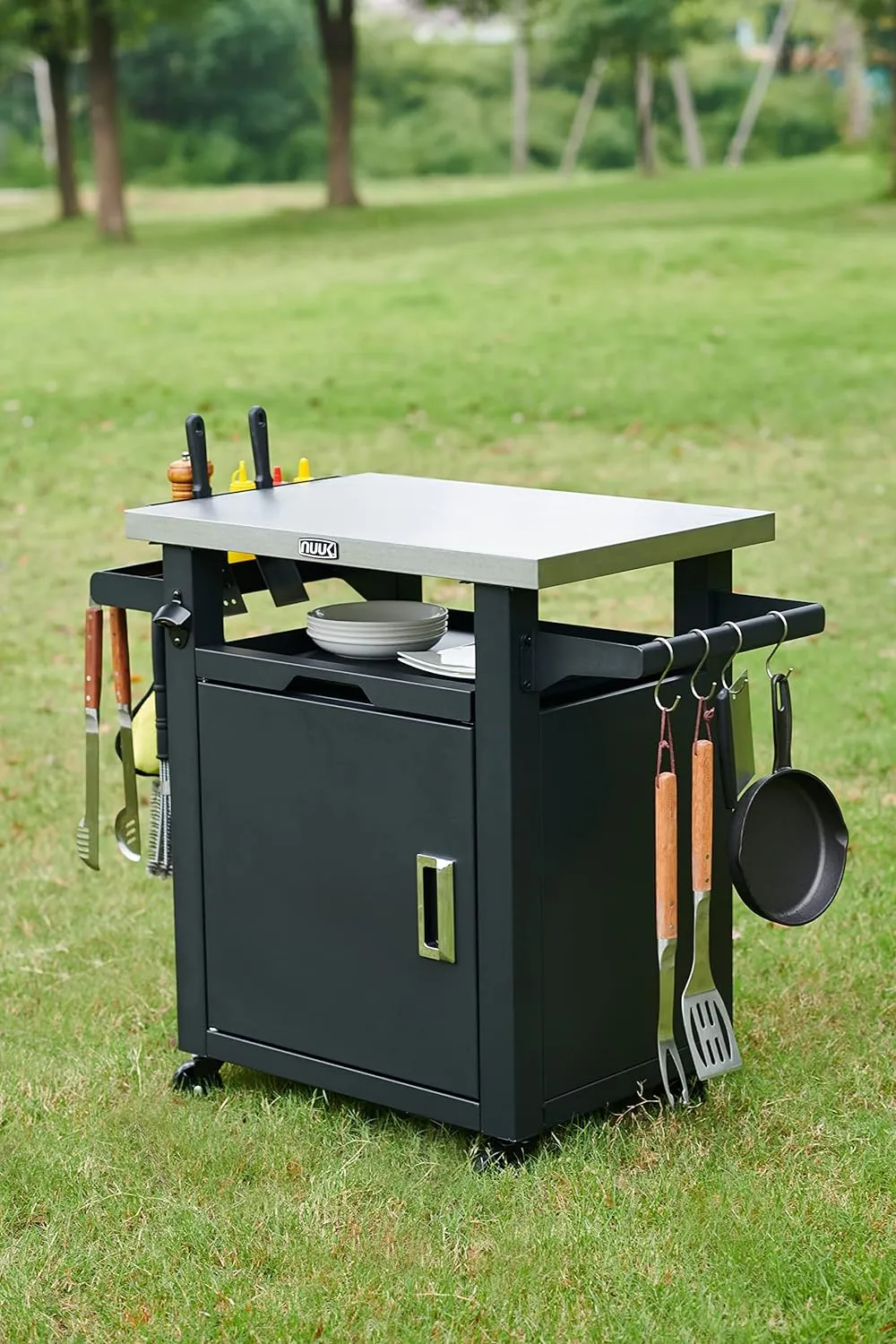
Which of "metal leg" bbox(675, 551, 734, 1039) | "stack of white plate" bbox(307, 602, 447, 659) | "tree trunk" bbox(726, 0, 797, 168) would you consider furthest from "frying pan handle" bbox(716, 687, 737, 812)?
"tree trunk" bbox(726, 0, 797, 168)

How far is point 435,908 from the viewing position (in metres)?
3.67

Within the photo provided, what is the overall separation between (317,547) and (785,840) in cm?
103

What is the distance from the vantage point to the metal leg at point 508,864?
3.49m

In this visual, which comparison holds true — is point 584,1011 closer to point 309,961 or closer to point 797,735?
point 309,961

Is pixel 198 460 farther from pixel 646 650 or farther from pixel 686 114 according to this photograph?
pixel 686 114

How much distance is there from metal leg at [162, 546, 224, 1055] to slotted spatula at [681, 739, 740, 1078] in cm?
100

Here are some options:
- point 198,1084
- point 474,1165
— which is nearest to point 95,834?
point 198,1084

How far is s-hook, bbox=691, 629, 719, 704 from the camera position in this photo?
358 centimetres

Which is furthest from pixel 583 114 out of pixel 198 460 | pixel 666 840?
pixel 666 840

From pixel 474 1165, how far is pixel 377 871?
0.58m

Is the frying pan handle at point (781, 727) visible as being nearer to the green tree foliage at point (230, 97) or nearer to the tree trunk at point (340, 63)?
the tree trunk at point (340, 63)

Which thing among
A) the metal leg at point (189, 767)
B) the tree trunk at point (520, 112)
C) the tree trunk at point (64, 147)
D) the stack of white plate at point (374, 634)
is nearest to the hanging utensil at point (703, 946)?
the stack of white plate at point (374, 634)

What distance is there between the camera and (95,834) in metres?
4.42

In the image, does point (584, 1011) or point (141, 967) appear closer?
point (584, 1011)
